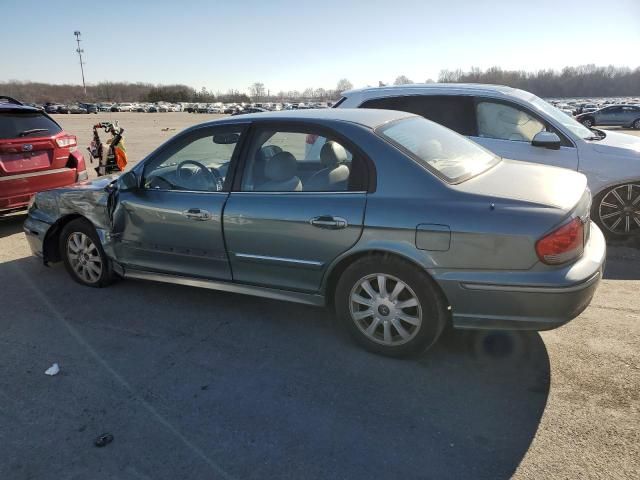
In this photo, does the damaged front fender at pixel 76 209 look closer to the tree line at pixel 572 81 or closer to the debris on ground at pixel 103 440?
the debris on ground at pixel 103 440

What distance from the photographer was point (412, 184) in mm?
3055

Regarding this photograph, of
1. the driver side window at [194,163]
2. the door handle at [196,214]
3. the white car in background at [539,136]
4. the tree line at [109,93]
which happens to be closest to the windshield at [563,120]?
the white car in background at [539,136]

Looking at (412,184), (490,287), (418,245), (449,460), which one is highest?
(412,184)

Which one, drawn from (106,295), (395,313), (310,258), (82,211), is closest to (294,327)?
(310,258)

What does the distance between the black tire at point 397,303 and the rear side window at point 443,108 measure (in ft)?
10.9

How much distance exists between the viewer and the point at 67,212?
465 centimetres

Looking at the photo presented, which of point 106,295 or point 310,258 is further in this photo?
point 106,295

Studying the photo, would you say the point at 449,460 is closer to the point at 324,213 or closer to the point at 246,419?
the point at 246,419

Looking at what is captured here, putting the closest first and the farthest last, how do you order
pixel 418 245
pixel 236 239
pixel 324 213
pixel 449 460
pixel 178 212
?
pixel 449 460, pixel 418 245, pixel 324 213, pixel 236 239, pixel 178 212

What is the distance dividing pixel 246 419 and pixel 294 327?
1148 mm

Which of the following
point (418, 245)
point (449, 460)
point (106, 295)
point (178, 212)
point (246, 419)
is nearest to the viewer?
point (449, 460)

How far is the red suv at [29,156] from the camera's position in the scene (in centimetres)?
638

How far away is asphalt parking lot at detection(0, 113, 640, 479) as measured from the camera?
7.83 ft

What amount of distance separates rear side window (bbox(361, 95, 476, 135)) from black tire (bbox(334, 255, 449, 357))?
3.33 metres
